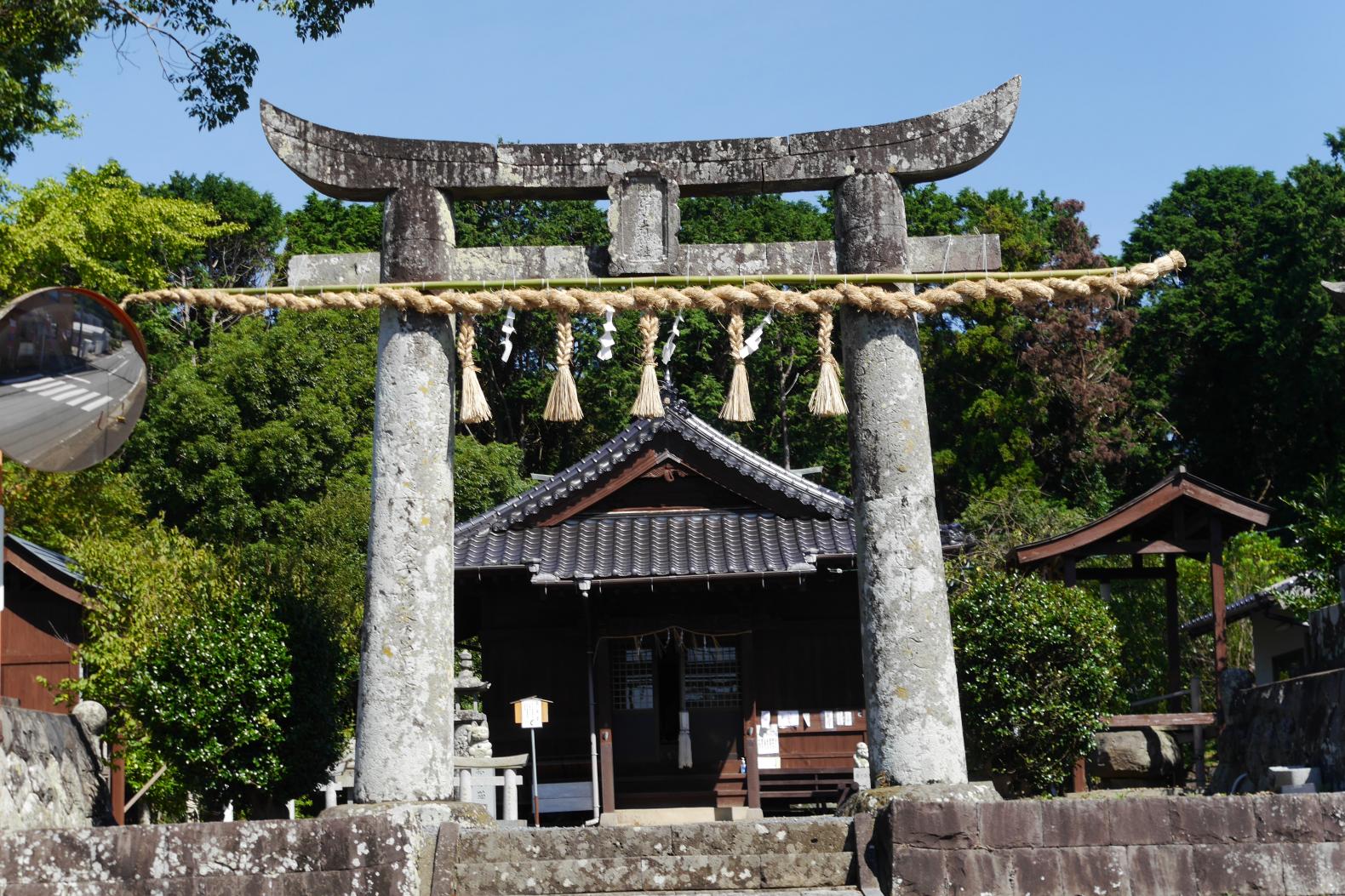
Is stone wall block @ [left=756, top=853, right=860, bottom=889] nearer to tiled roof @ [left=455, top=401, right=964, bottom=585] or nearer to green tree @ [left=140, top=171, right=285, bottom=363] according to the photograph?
tiled roof @ [left=455, top=401, right=964, bottom=585]

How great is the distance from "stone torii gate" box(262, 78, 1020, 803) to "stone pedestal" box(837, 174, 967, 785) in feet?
0.04

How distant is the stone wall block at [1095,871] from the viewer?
23.7 feet

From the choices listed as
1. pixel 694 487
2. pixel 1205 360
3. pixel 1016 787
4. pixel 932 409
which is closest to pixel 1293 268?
pixel 1205 360

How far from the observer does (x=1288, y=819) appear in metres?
7.32

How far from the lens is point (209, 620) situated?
11422 millimetres

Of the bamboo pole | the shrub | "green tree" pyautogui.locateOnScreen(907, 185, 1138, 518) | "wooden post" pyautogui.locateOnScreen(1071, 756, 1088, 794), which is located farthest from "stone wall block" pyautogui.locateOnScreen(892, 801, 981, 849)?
"green tree" pyautogui.locateOnScreen(907, 185, 1138, 518)

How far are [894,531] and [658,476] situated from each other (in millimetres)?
8733

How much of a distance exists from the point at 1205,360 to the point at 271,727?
3008cm

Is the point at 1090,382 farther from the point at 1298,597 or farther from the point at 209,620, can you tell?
the point at 209,620

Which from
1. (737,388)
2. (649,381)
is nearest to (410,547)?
(649,381)

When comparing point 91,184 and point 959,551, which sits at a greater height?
point 91,184

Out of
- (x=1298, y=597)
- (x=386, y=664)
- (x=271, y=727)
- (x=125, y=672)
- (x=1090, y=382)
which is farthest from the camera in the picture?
(x=1090, y=382)

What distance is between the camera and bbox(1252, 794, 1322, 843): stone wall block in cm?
729

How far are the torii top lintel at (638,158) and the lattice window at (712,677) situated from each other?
8672 millimetres
